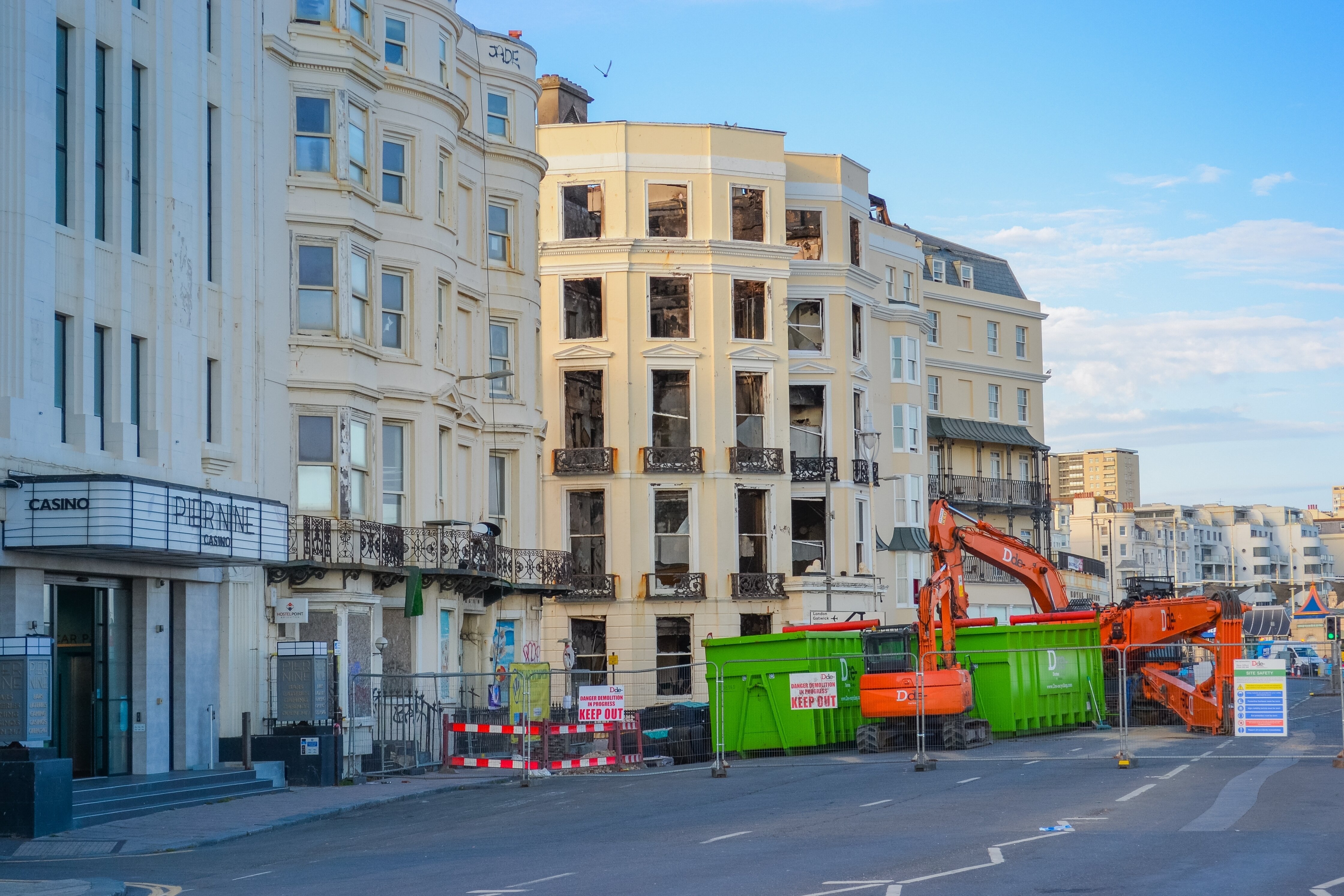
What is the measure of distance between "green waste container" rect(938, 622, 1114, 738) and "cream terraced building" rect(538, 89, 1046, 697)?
12.6m

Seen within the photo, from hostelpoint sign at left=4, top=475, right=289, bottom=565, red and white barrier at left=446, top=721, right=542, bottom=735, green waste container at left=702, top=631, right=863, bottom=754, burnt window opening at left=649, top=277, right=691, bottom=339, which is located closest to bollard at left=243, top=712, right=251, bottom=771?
hostelpoint sign at left=4, top=475, right=289, bottom=565

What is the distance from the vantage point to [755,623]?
4909cm

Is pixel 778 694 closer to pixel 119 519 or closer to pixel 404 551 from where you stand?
pixel 404 551

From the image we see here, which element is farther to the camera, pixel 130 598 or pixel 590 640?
pixel 590 640

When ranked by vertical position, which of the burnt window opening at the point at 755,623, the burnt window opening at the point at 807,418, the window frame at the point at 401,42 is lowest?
the burnt window opening at the point at 755,623

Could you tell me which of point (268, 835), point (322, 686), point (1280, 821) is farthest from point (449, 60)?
point (1280, 821)

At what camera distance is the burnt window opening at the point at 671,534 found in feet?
159

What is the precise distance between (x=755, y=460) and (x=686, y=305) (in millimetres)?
4901

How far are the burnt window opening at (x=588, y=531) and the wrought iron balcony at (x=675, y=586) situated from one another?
151cm

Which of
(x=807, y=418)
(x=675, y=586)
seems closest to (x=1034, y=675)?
(x=675, y=586)

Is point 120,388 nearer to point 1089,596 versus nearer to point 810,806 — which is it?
point 810,806

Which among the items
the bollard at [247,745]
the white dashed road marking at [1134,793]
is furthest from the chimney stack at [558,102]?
the white dashed road marking at [1134,793]

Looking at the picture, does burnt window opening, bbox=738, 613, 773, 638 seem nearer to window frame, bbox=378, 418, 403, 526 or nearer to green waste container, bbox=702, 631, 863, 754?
green waste container, bbox=702, 631, 863, 754

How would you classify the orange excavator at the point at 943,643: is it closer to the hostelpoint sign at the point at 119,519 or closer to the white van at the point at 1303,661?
the hostelpoint sign at the point at 119,519
